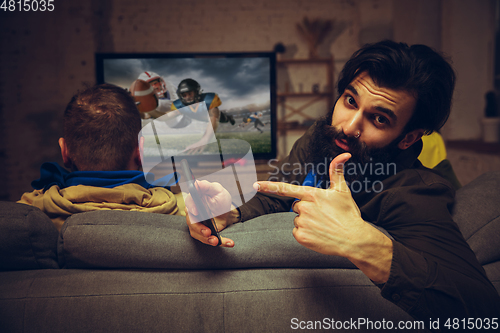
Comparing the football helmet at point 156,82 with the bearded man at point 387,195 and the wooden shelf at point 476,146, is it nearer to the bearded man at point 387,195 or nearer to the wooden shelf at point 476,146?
the bearded man at point 387,195

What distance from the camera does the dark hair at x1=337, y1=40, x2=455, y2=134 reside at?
0.95m

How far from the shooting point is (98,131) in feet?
3.28

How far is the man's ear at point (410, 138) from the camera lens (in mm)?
1024

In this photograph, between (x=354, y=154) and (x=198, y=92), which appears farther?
(x=198, y=92)

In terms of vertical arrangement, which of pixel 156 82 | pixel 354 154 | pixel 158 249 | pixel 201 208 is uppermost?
pixel 156 82

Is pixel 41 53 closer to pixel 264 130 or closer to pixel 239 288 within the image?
pixel 264 130

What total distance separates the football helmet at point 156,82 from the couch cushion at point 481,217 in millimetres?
3265

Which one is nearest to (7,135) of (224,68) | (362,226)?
(224,68)

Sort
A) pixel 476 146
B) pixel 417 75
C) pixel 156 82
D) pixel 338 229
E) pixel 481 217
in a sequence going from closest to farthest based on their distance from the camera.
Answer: pixel 338 229, pixel 481 217, pixel 417 75, pixel 476 146, pixel 156 82

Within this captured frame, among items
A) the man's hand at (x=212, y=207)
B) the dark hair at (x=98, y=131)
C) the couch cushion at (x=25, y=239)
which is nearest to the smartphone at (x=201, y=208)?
the man's hand at (x=212, y=207)

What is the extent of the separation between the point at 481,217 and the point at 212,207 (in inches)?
29.6

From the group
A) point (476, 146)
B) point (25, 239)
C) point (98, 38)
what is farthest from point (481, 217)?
point (98, 38)

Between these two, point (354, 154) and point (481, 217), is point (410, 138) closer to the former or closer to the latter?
point (354, 154)

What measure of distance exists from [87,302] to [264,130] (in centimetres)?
313
